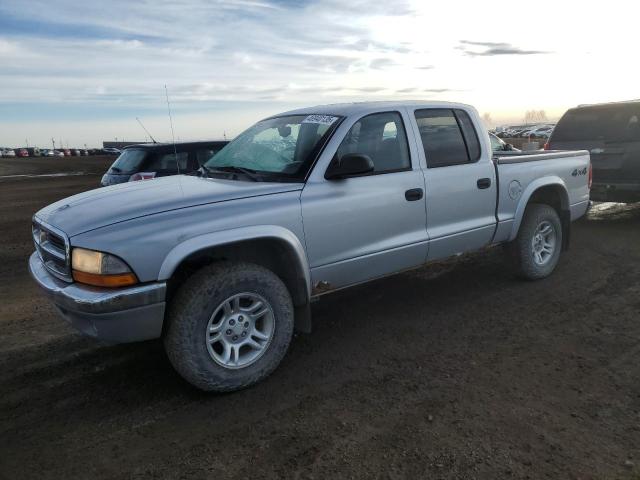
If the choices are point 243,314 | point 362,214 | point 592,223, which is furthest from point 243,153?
point 592,223

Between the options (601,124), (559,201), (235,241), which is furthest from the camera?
(601,124)

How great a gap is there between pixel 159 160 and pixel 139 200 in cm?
571

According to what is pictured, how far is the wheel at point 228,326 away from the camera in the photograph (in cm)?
328

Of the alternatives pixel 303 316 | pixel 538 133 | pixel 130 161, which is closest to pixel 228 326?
pixel 303 316

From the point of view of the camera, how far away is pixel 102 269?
3.05 meters

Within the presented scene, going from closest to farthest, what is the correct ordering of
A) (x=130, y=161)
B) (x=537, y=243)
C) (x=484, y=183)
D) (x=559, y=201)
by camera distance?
(x=484, y=183)
(x=537, y=243)
(x=559, y=201)
(x=130, y=161)

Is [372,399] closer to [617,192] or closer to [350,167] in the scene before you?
[350,167]

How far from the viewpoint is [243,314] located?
3529mm

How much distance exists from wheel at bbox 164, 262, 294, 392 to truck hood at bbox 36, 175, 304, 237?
48 centimetres

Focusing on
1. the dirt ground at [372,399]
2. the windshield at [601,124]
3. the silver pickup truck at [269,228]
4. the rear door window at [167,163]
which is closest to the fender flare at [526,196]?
the silver pickup truck at [269,228]

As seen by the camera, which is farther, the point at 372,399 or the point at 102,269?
the point at 372,399

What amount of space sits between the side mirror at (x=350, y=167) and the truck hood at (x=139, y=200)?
0.89 feet

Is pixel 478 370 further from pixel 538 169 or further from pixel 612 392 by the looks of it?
pixel 538 169

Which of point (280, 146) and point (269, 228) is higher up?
point (280, 146)
